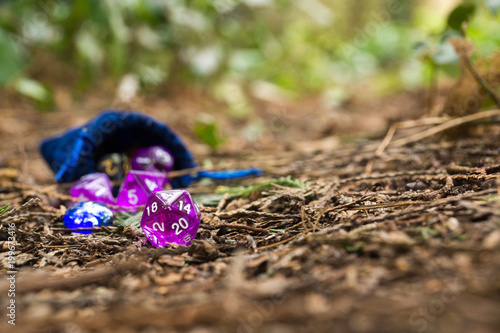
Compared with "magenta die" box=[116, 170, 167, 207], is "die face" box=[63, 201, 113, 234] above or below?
below

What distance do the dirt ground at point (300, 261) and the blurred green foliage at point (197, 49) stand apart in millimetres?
967

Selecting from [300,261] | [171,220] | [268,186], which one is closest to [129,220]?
[171,220]

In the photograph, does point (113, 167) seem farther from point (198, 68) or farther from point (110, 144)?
point (198, 68)

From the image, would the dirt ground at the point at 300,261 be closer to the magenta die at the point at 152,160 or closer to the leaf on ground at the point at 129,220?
the leaf on ground at the point at 129,220

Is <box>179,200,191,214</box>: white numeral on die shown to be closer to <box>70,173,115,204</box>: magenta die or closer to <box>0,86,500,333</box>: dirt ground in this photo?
<box>0,86,500,333</box>: dirt ground

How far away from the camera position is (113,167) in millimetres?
1637

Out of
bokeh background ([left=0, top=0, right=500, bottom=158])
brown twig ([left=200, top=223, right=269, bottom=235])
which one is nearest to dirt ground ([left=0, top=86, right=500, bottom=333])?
brown twig ([left=200, top=223, right=269, bottom=235])

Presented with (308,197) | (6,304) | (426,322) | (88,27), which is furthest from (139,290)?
(88,27)

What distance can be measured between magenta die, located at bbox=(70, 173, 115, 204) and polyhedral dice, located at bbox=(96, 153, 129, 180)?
0.17m

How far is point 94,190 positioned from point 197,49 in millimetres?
2538

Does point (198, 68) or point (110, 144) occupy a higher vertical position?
point (198, 68)

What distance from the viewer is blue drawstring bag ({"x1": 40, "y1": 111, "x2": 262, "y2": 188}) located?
1.58 metres

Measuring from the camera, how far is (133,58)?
364cm

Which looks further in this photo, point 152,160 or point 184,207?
point 152,160
